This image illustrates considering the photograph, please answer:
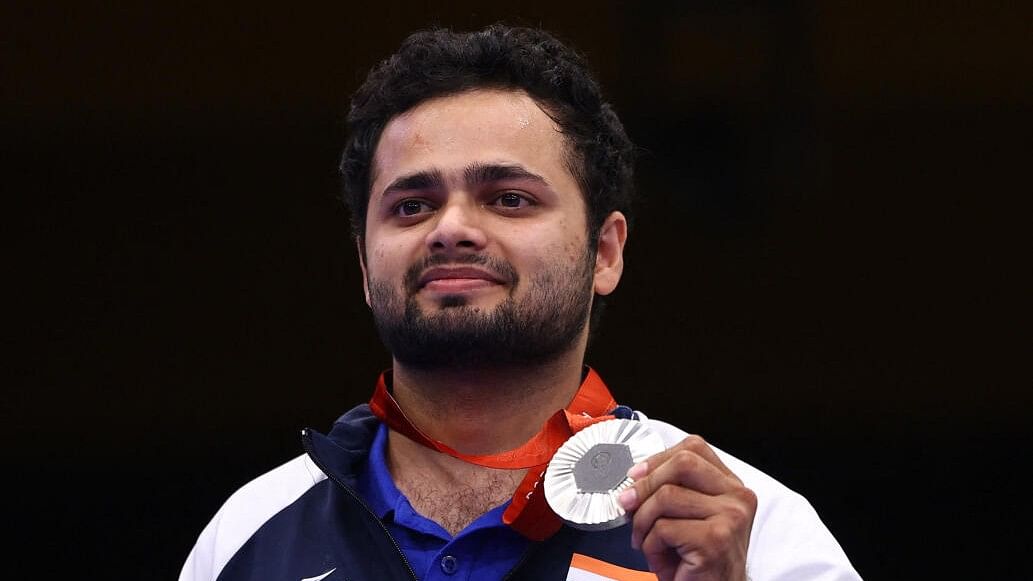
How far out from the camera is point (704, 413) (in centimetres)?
464

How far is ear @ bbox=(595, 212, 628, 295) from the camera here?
9.77 feet

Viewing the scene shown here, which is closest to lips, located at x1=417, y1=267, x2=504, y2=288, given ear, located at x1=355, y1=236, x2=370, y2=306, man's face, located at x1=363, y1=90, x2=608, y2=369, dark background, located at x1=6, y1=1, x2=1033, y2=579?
man's face, located at x1=363, y1=90, x2=608, y2=369

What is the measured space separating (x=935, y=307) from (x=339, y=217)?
6.83 ft

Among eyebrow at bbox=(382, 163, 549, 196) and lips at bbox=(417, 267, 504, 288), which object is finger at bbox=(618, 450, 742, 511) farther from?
eyebrow at bbox=(382, 163, 549, 196)

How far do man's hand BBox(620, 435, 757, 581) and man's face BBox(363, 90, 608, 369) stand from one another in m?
0.60

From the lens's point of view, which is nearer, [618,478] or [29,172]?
[618,478]

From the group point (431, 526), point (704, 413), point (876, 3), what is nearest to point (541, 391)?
point (431, 526)

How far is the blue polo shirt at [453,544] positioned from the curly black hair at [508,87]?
664 mm

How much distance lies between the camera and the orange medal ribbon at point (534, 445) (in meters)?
2.53

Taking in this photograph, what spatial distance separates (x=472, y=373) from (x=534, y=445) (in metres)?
0.19

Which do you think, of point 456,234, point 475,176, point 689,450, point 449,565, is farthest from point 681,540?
point 475,176

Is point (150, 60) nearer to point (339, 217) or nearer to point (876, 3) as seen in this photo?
point (339, 217)

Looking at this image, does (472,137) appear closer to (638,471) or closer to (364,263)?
(364,263)

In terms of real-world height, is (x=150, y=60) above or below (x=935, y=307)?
above
